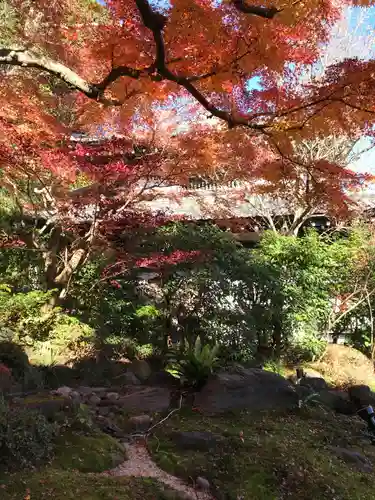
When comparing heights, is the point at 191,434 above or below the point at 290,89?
below

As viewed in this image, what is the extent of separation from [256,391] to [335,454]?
3.74 ft

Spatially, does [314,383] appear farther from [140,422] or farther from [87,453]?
[87,453]

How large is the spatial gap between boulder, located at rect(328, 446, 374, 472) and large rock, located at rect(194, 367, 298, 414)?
88cm

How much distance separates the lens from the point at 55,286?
766 centimetres

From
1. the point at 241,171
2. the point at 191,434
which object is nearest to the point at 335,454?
the point at 191,434

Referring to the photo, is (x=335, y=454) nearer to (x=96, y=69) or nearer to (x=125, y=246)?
(x=125, y=246)

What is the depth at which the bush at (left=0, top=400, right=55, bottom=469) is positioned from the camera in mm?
3145

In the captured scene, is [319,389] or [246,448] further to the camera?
[319,389]

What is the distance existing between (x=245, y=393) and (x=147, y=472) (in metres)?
1.81

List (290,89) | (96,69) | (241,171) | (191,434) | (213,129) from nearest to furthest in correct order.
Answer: (191,434) < (290,89) < (96,69) < (213,129) < (241,171)

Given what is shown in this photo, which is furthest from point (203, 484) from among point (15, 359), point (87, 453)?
point (15, 359)

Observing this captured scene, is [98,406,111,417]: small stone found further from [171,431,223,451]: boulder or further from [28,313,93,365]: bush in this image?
[28,313,93,365]: bush

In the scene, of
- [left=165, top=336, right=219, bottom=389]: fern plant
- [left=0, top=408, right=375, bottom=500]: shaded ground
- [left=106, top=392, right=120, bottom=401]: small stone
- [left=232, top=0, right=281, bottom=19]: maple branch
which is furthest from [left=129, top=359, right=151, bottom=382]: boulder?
[left=232, top=0, right=281, bottom=19]: maple branch

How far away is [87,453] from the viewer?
367 centimetres
